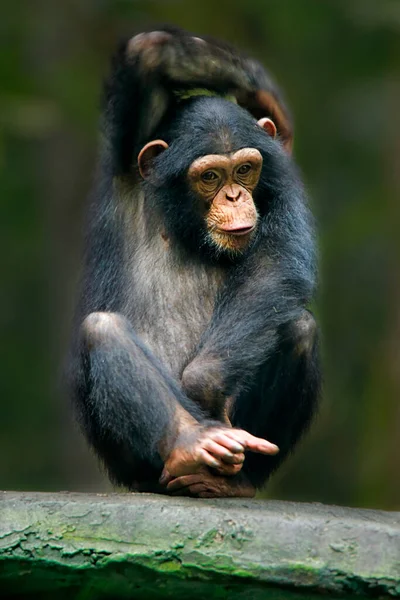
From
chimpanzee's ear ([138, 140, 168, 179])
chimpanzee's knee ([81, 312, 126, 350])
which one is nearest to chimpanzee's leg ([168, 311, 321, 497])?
chimpanzee's knee ([81, 312, 126, 350])

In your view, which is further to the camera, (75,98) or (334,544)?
(75,98)

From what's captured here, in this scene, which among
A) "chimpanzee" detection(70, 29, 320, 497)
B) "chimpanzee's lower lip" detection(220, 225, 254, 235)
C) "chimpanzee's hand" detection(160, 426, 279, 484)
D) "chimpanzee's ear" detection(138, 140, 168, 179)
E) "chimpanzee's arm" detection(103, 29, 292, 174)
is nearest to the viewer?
"chimpanzee's hand" detection(160, 426, 279, 484)

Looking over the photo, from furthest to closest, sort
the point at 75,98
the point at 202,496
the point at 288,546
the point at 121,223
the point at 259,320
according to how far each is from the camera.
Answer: the point at 75,98 → the point at 121,223 → the point at 259,320 → the point at 202,496 → the point at 288,546

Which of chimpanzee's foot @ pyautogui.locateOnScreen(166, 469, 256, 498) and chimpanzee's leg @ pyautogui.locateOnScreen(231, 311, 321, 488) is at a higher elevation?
chimpanzee's leg @ pyautogui.locateOnScreen(231, 311, 321, 488)

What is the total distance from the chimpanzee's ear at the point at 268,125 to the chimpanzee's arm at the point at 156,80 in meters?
0.33

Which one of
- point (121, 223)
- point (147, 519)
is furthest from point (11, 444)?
point (147, 519)

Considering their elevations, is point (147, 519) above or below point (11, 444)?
above

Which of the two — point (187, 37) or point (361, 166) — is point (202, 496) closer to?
point (187, 37)

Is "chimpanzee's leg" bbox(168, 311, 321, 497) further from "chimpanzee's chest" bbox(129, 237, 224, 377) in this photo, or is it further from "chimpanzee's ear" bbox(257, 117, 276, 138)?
"chimpanzee's ear" bbox(257, 117, 276, 138)

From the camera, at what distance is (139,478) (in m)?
5.43

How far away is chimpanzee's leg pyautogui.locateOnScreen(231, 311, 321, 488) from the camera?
5.33 metres

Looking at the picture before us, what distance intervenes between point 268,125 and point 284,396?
1.42 meters

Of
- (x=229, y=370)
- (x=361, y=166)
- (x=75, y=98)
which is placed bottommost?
(x=229, y=370)

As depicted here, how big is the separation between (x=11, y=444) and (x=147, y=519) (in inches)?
412
